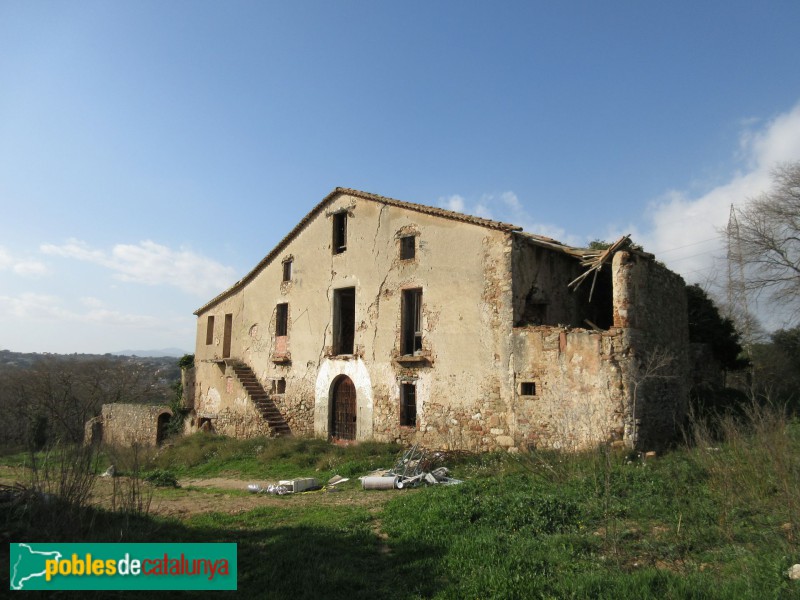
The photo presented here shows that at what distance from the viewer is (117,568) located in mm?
4988

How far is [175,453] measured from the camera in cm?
1694

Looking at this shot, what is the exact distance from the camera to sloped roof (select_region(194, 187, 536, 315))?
13.4m

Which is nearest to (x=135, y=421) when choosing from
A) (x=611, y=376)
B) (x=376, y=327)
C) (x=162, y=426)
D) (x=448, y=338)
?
(x=162, y=426)

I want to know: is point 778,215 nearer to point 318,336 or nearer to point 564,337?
point 564,337

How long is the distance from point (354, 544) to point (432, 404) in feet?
25.2

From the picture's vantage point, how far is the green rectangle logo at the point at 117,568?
15.3 feet

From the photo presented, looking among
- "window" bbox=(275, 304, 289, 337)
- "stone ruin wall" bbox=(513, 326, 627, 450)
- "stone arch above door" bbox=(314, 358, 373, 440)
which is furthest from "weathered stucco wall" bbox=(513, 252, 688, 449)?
"window" bbox=(275, 304, 289, 337)

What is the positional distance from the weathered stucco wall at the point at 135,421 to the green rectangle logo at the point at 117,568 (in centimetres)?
1729

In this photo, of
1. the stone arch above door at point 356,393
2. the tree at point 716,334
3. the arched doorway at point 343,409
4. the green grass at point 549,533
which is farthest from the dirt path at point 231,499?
the tree at point 716,334

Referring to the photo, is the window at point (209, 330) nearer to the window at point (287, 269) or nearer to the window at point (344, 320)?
the window at point (287, 269)

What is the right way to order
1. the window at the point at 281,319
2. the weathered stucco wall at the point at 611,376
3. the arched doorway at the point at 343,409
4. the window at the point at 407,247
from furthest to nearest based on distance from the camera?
the window at the point at 281,319 < the arched doorway at the point at 343,409 < the window at the point at 407,247 < the weathered stucco wall at the point at 611,376

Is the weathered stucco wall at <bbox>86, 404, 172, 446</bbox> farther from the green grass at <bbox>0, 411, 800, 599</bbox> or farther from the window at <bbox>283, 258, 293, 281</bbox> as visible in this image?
the green grass at <bbox>0, 411, 800, 599</bbox>

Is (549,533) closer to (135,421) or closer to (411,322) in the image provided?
(411,322)

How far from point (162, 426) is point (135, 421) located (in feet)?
5.22
